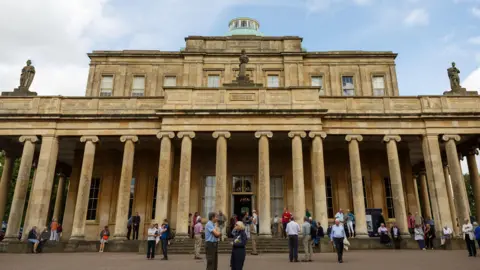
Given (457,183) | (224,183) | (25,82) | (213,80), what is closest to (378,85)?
(457,183)

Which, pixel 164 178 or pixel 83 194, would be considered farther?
pixel 83 194

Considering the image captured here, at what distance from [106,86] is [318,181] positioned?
57.8 ft

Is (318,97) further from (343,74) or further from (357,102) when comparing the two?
(343,74)

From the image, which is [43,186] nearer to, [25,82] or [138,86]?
[25,82]

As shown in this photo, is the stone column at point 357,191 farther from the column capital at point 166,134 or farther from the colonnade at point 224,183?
the column capital at point 166,134

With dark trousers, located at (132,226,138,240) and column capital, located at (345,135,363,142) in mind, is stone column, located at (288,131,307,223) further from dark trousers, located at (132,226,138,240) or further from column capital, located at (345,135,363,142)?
dark trousers, located at (132,226,138,240)

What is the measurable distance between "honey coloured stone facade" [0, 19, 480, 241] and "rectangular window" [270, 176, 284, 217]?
0.07 metres

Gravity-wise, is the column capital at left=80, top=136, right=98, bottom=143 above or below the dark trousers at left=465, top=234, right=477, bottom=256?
above

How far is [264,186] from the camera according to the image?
61.4 ft

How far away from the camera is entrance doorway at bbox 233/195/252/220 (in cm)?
2286

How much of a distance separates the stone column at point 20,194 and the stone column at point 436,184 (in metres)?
22.8

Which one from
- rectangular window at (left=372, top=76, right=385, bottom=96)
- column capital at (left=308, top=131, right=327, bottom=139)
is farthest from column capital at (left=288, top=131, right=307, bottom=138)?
rectangular window at (left=372, top=76, right=385, bottom=96)

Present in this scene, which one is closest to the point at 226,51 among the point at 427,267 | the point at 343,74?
the point at 343,74

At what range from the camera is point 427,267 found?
394 inches
